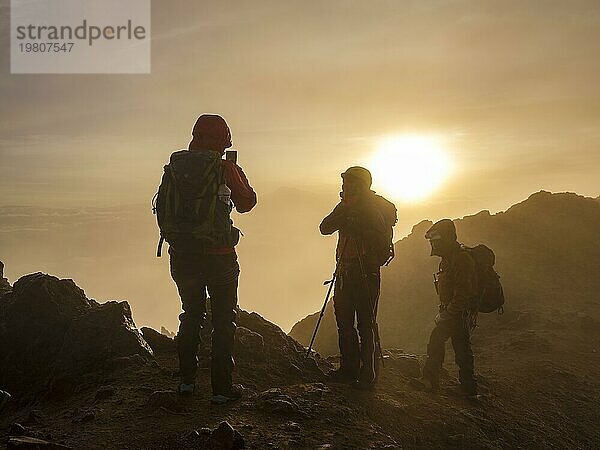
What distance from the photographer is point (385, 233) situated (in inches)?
332

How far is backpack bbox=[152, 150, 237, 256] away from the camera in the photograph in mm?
6496

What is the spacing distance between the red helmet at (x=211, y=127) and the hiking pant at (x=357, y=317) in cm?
320

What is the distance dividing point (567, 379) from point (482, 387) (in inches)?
125

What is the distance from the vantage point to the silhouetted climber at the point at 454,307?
9.55 m

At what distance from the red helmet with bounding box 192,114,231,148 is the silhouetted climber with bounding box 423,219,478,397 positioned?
15.6ft

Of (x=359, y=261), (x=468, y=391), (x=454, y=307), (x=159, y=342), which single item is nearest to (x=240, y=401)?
(x=359, y=261)

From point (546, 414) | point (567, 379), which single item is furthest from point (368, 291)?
→ point (567, 379)

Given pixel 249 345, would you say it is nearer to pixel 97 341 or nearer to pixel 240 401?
pixel 240 401

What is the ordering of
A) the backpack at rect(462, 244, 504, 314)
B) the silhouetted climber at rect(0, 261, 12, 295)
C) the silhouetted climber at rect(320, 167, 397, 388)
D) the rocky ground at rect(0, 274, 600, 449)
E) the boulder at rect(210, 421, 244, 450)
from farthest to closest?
1. the silhouetted climber at rect(0, 261, 12, 295)
2. the backpack at rect(462, 244, 504, 314)
3. the silhouetted climber at rect(320, 167, 397, 388)
4. the rocky ground at rect(0, 274, 600, 449)
5. the boulder at rect(210, 421, 244, 450)

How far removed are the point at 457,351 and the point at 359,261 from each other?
2.96 m

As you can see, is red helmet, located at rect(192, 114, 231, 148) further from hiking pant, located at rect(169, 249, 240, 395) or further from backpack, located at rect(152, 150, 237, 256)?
hiking pant, located at rect(169, 249, 240, 395)

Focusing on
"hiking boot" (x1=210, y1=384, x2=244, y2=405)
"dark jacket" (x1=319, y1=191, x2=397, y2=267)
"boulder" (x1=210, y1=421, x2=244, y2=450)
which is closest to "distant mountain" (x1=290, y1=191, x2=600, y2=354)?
"dark jacket" (x1=319, y1=191, x2=397, y2=267)

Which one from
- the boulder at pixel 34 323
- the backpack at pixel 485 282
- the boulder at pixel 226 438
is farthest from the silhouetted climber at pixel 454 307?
the boulder at pixel 34 323

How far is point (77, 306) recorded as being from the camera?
9617 millimetres
